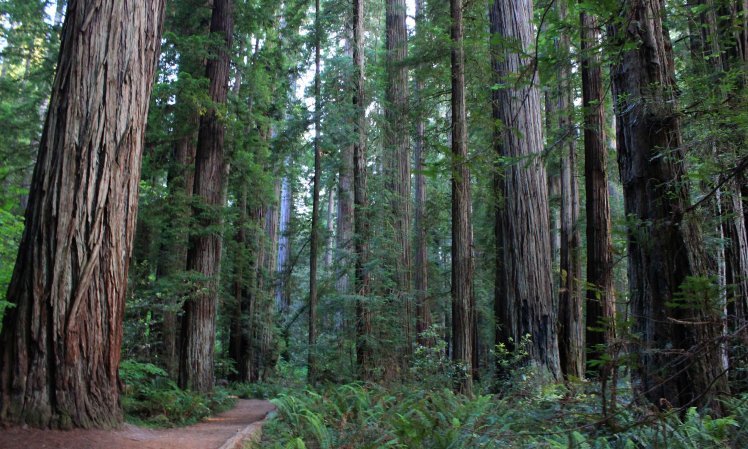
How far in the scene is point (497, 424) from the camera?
5.71 metres

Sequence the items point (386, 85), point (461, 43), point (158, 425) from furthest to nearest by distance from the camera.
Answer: point (386, 85), point (461, 43), point (158, 425)

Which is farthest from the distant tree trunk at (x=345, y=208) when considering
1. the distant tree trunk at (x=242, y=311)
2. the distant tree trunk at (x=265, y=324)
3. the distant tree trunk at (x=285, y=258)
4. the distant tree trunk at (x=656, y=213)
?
the distant tree trunk at (x=656, y=213)

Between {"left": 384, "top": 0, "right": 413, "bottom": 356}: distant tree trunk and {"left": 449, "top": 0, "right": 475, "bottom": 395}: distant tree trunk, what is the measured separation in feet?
17.6

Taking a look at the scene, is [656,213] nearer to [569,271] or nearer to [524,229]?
[524,229]

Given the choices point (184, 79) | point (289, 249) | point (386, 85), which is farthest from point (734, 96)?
point (289, 249)

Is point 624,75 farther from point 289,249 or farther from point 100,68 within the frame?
point 289,249

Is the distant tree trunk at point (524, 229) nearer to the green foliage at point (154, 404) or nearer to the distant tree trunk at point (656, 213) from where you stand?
the distant tree trunk at point (656, 213)

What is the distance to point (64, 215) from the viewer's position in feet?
18.4

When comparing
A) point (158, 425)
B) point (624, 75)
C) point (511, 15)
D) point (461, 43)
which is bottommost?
point (158, 425)

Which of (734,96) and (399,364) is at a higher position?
(734,96)

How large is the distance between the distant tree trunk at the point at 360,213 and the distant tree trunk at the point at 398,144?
3.09 ft

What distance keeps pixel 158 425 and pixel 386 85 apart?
11.7 meters

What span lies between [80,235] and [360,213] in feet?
27.7

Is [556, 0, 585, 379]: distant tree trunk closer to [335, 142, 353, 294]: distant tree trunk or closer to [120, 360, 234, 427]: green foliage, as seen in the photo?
[335, 142, 353, 294]: distant tree trunk
